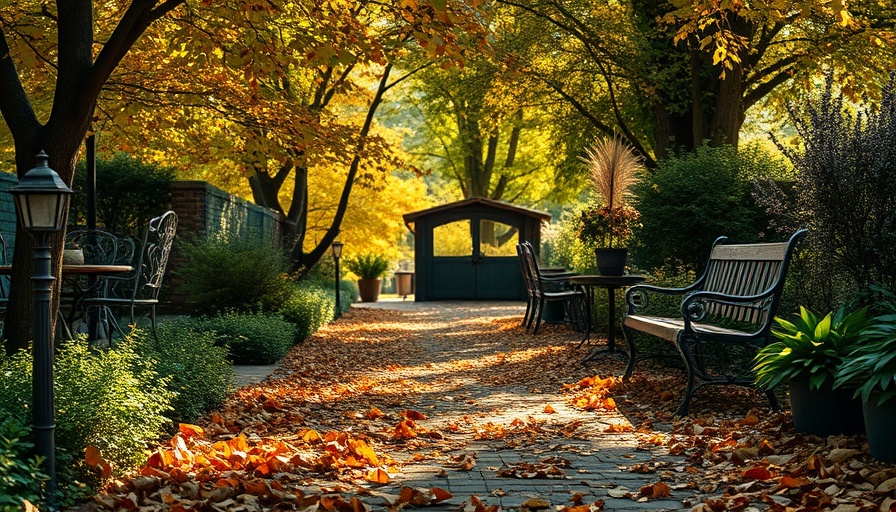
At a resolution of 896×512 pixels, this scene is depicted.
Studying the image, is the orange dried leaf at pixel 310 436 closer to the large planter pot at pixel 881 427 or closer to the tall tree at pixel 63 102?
the tall tree at pixel 63 102

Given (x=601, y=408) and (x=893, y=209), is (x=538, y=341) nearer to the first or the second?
(x=601, y=408)

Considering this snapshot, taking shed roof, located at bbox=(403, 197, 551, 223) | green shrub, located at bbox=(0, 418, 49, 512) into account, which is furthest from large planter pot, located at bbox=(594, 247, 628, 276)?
shed roof, located at bbox=(403, 197, 551, 223)

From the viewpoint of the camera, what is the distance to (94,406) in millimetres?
4160

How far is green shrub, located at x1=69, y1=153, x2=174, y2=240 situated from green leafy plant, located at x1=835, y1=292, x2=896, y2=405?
10.9 m

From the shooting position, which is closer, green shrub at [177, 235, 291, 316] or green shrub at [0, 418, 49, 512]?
green shrub at [0, 418, 49, 512]

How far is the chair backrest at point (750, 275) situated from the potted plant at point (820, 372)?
2.55ft

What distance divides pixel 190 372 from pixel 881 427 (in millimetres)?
4086

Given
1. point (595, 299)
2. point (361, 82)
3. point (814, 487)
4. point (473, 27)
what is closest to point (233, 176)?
point (361, 82)

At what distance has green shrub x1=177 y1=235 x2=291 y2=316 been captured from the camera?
39.0 ft

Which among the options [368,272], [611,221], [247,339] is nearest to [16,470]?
[247,339]

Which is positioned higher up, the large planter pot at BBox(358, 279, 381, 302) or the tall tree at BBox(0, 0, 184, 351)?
the tall tree at BBox(0, 0, 184, 351)

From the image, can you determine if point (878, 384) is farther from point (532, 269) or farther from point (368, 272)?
point (368, 272)

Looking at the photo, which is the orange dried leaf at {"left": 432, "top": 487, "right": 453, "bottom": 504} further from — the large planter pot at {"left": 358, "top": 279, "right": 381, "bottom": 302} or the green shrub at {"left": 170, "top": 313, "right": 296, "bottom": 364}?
the large planter pot at {"left": 358, "top": 279, "right": 381, "bottom": 302}

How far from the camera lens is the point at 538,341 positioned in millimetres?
12562
